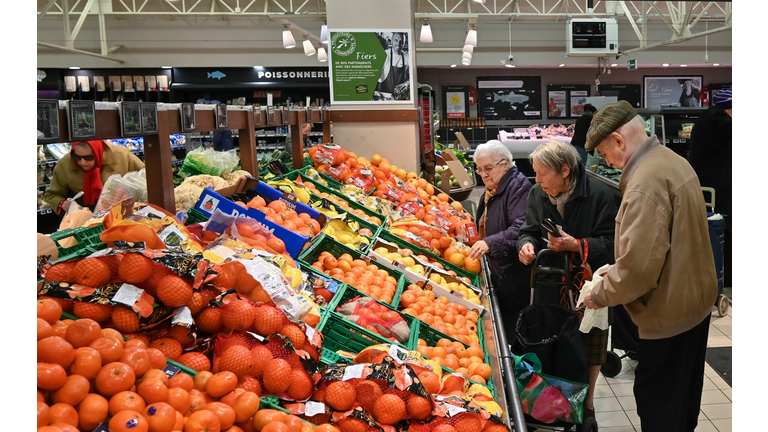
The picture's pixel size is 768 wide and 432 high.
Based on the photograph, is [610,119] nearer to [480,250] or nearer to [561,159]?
[561,159]

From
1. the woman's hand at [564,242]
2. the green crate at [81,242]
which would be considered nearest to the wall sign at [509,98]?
the woman's hand at [564,242]

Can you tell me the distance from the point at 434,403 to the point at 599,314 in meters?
1.31

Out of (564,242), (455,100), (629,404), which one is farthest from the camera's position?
(455,100)

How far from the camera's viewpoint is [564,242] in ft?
9.50

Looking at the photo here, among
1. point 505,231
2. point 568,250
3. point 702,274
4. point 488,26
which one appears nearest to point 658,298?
point 702,274

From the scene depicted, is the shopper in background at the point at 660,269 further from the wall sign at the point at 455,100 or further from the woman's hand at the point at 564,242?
the wall sign at the point at 455,100

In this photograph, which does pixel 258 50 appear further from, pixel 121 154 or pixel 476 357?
pixel 476 357

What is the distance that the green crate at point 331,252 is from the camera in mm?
2920

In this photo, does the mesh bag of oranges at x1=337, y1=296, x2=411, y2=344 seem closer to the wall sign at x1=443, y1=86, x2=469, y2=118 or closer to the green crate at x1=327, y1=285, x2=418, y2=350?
the green crate at x1=327, y1=285, x2=418, y2=350

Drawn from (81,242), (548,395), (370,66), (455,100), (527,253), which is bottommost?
(548,395)

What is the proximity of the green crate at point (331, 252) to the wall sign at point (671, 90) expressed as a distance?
16187 millimetres

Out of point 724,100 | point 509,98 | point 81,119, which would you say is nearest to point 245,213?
point 81,119

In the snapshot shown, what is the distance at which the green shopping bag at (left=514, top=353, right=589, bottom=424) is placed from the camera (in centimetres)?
246

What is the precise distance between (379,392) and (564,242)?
161 centimetres
